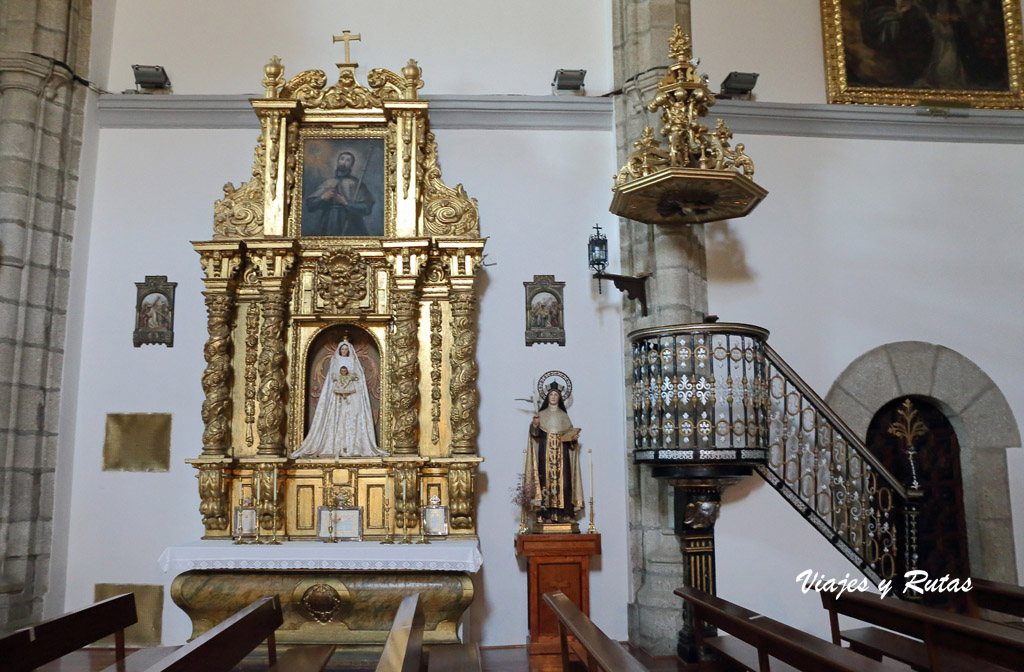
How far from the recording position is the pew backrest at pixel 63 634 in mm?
3480

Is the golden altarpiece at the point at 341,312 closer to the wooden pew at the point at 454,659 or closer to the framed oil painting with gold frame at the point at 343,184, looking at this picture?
the framed oil painting with gold frame at the point at 343,184

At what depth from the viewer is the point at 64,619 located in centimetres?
392

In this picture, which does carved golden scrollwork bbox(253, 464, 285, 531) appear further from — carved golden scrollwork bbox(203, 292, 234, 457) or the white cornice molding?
the white cornice molding

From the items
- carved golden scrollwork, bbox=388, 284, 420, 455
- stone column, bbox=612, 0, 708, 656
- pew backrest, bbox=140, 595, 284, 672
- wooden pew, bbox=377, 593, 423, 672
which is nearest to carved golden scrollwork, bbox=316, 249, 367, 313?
carved golden scrollwork, bbox=388, 284, 420, 455

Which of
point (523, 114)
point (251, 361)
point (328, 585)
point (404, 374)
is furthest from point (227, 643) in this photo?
point (523, 114)

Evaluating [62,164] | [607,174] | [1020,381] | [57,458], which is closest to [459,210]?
[607,174]

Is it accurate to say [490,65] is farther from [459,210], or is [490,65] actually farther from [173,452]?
[173,452]

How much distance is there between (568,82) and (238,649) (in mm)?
5609

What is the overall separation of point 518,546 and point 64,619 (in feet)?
11.8

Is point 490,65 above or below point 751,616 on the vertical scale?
above

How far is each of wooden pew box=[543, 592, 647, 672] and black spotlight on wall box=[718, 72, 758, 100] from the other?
17.1 feet

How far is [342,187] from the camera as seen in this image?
741cm

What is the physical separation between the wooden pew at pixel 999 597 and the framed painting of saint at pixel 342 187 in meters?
5.19

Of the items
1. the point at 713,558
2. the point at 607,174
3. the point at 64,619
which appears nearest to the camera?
the point at 64,619
